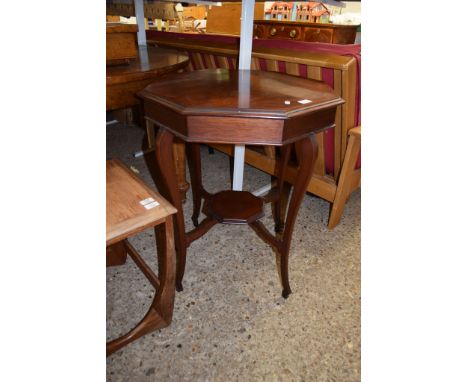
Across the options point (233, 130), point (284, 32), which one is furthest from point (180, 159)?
point (284, 32)

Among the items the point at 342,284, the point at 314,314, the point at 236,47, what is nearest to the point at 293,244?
the point at 342,284

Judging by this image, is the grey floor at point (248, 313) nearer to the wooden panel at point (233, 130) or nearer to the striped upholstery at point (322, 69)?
the striped upholstery at point (322, 69)

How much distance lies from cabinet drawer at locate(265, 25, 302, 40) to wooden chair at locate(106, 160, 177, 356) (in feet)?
13.5

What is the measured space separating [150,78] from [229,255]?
839mm

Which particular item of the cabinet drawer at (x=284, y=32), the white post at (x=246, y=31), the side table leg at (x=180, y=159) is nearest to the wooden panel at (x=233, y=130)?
the white post at (x=246, y=31)

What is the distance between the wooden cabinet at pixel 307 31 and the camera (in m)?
4.03

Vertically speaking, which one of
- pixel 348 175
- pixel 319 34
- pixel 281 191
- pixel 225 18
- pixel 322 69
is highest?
pixel 225 18

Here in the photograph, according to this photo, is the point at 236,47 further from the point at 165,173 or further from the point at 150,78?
the point at 165,173

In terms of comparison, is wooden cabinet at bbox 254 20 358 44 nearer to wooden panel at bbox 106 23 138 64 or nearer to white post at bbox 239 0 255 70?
white post at bbox 239 0 255 70

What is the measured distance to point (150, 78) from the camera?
1.13 metres

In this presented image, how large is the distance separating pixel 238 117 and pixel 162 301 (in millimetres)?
659

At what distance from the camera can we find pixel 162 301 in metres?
1.06

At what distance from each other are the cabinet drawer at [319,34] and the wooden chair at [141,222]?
12.9 feet

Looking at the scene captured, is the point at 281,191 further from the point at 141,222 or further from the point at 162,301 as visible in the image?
the point at 141,222
